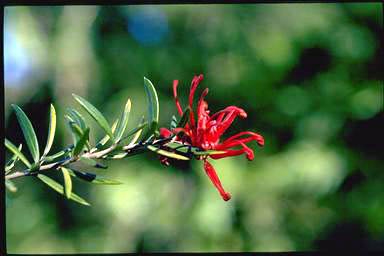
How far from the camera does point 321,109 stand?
118 inches

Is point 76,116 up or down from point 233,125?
up

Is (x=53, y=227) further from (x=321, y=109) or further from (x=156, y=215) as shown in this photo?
(x=321, y=109)

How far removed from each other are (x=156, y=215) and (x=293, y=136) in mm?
921

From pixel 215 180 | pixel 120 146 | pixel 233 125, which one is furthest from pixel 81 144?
pixel 233 125

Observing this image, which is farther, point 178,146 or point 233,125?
point 233,125

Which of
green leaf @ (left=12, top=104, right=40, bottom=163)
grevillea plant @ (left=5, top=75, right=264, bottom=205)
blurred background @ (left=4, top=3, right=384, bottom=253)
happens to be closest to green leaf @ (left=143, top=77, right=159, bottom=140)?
grevillea plant @ (left=5, top=75, right=264, bottom=205)

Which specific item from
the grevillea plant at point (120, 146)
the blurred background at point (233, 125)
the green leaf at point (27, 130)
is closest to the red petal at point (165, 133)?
the grevillea plant at point (120, 146)

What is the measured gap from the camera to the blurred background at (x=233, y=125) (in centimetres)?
273

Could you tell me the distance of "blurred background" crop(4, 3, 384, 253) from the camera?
2729 millimetres

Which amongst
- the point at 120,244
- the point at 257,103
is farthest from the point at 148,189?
the point at 257,103

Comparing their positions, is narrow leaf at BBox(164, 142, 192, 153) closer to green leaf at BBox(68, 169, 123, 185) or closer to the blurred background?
green leaf at BBox(68, 169, 123, 185)

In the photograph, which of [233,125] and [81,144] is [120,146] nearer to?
[81,144]

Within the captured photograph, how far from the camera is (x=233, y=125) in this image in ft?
9.61

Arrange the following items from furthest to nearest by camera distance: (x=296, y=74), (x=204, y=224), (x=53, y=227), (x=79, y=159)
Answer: (x=296, y=74)
(x=53, y=227)
(x=204, y=224)
(x=79, y=159)
